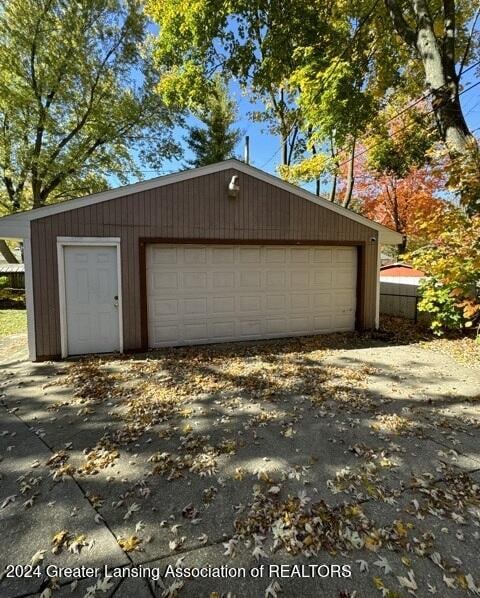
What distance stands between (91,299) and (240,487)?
4534mm

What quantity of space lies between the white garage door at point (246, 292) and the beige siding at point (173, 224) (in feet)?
1.01

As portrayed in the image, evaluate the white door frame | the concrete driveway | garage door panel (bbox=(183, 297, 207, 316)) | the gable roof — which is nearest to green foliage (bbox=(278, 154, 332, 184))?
the gable roof

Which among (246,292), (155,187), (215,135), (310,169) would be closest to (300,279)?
(246,292)

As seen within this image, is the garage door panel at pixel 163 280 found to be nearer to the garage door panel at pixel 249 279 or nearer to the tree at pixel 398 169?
the garage door panel at pixel 249 279

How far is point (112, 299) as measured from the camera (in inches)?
236

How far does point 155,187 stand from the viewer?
6.11 meters

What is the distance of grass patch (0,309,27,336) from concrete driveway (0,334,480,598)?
15.4 feet

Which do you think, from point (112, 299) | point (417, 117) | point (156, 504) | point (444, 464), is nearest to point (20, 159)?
point (112, 299)

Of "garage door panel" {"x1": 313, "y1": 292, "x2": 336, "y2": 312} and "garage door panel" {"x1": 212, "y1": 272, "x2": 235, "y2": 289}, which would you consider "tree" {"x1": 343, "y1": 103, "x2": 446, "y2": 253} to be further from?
"garage door panel" {"x1": 212, "y1": 272, "x2": 235, "y2": 289}

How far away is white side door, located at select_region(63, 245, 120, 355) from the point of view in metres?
5.78

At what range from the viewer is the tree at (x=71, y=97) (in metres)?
12.4

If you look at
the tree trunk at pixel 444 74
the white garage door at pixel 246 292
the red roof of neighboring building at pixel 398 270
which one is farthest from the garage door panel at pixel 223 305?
the red roof of neighboring building at pixel 398 270

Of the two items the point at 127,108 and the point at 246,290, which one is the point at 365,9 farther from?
the point at 127,108

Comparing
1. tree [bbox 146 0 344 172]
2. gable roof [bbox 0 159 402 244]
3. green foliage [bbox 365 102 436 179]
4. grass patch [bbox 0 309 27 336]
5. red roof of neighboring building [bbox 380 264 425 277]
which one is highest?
tree [bbox 146 0 344 172]
